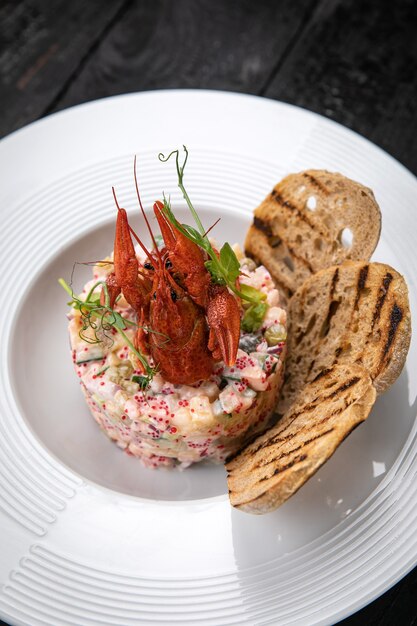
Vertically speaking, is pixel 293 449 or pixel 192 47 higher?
pixel 192 47

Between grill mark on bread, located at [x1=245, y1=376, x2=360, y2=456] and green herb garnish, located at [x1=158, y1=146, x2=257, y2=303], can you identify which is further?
grill mark on bread, located at [x1=245, y1=376, x2=360, y2=456]

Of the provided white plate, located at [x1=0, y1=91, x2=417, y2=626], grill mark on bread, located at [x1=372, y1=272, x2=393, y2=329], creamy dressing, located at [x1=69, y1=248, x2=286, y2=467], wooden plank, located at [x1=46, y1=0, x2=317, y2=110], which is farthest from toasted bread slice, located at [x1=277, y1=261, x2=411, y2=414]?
wooden plank, located at [x1=46, y1=0, x2=317, y2=110]

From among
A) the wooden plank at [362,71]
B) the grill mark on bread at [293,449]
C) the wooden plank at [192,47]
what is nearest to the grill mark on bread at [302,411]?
the grill mark on bread at [293,449]

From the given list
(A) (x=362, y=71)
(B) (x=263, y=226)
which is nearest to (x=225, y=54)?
(A) (x=362, y=71)

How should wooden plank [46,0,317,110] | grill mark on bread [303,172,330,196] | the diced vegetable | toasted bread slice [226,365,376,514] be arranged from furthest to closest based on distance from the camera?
wooden plank [46,0,317,110] → grill mark on bread [303,172,330,196] → the diced vegetable → toasted bread slice [226,365,376,514]

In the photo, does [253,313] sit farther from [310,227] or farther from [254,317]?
[310,227]

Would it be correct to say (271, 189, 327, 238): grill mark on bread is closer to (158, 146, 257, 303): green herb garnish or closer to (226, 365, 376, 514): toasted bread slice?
(158, 146, 257, 303): green herb garnish
